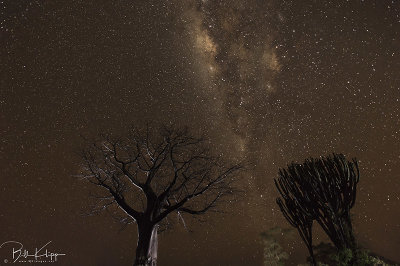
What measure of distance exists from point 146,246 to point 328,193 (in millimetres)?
5657

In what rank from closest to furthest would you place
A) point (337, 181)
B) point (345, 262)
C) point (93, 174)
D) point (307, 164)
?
1. point (345, 262)
2. point (337, 181)
3. point (307, 164)
4. point (93, 174)

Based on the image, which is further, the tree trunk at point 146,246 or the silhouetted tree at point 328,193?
the tree trunk at point 146,246

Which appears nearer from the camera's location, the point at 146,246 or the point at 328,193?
the point at 328,193

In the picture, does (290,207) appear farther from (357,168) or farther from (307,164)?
(357,168)

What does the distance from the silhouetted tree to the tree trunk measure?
4.58m

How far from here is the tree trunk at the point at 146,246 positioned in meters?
9.75

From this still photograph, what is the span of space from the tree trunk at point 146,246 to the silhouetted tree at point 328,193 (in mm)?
4583

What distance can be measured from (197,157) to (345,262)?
22.3 feet

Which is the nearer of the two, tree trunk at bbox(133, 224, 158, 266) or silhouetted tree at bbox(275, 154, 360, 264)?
silhouetted tree at bbox(275, 154, 360, 264)

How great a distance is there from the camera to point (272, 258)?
18594mm

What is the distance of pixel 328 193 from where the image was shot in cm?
758

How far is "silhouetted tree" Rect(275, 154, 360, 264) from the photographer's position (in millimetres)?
7402

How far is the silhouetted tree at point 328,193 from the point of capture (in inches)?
291

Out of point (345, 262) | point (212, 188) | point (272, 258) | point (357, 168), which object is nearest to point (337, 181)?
point (357, 168)
